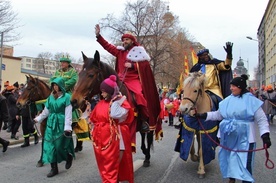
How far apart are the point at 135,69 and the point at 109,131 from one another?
190 cm

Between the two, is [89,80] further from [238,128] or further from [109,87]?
[238,128]

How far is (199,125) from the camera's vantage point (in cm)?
637

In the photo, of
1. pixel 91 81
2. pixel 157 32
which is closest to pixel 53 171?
pixel 91 81

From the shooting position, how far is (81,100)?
5.03 meters

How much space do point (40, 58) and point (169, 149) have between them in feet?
275

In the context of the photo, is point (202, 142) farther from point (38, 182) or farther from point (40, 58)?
point (40, 58)

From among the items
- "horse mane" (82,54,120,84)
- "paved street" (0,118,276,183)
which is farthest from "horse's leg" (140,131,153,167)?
"horse mane" (82,54,120,84)

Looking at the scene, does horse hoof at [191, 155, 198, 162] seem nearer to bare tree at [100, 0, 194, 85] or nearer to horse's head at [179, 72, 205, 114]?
horse's head at [179, 72, 205, 114]

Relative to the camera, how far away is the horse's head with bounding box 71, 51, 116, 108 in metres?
5.03

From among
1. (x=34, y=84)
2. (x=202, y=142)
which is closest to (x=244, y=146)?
(x=202, y=142)

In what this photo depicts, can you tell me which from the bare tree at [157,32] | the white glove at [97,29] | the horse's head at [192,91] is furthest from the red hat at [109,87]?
the bare tree at [157,32]

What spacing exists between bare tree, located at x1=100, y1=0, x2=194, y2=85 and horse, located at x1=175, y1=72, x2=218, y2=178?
111ft

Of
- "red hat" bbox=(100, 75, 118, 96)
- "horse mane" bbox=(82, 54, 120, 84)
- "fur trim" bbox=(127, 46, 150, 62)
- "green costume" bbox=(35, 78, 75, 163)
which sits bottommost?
"green costume" bbox=(35, 78, 75, 163)

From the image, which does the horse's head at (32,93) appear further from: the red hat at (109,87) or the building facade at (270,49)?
the building facade at (270,49)
